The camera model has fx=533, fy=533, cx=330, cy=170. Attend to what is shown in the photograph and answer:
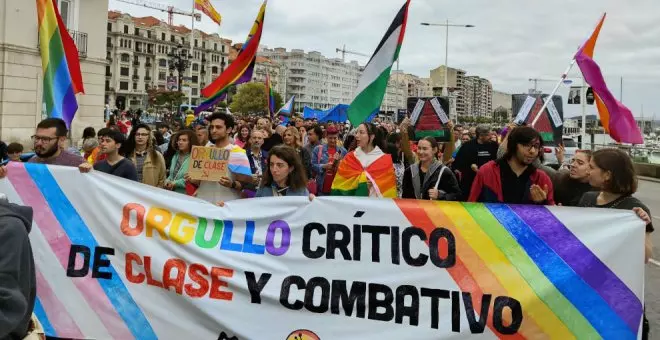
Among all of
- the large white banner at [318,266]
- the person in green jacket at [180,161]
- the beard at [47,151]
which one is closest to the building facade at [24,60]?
the person in green jacket at [180,161]

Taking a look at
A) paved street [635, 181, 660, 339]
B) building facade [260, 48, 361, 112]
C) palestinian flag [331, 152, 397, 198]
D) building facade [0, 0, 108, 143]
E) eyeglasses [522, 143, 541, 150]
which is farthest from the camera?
building facade [260, 48, 361, 112]

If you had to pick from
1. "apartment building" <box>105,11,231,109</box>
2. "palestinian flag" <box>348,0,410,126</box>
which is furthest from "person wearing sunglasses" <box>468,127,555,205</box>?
"apartment building" <box>105,11,231,109</box>

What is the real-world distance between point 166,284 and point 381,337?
1609 mm

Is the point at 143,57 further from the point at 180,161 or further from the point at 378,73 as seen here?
the point at 378,73

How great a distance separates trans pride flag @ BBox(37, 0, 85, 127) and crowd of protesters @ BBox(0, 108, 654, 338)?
51cm

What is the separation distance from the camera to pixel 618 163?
3652 mm

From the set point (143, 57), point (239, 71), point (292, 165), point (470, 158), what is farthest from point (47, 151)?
point (143, 57)

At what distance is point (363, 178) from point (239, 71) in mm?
4058

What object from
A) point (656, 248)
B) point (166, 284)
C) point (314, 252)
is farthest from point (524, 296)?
point (656, 248)

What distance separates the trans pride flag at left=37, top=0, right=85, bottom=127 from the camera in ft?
18.4

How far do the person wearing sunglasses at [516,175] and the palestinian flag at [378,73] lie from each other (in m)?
2.05

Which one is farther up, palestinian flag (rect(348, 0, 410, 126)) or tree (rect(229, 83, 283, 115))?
tree (rect(229, 83, 283, 115))

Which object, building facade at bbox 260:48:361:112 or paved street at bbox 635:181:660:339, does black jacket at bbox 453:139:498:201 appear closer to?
paved street at bbox 635:181:660:339

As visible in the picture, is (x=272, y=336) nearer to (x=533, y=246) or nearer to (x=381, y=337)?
(x=381, y=337)
